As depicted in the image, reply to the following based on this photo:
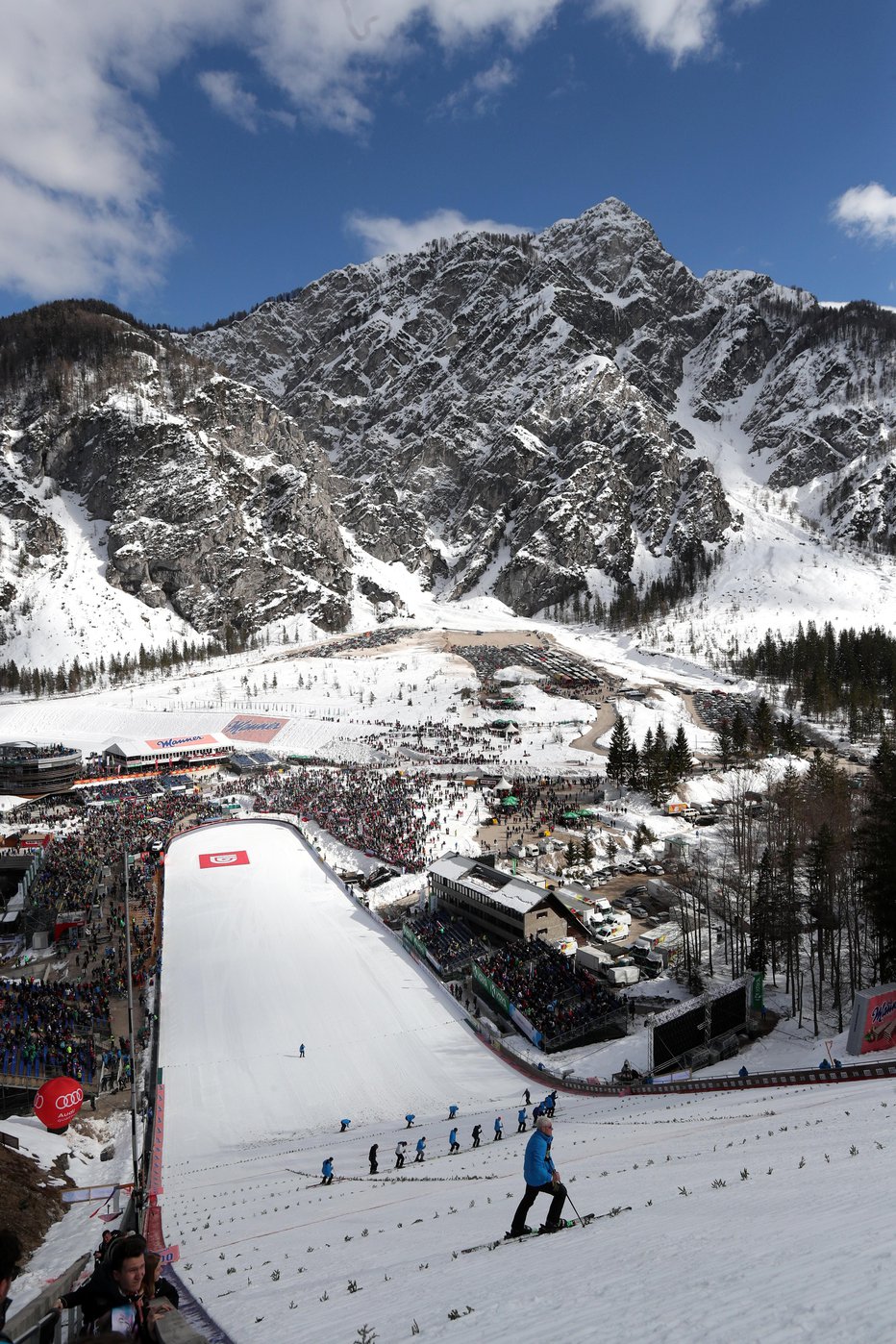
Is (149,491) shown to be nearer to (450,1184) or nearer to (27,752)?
(27,752)

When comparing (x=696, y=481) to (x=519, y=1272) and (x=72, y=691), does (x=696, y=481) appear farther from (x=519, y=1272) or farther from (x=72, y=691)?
(x=519, y=1272)

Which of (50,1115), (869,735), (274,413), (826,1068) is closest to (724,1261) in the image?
(826,1068)

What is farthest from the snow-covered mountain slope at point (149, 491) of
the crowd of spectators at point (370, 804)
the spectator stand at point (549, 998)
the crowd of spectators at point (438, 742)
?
the spectator stand at point (549, 998)

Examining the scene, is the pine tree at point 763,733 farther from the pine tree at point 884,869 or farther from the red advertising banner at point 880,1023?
the red advertising banner at point 880,1023

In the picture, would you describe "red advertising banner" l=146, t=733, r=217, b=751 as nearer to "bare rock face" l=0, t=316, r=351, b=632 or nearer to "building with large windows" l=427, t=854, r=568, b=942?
"building with large windows" l=427, t=854, r=568, b=942

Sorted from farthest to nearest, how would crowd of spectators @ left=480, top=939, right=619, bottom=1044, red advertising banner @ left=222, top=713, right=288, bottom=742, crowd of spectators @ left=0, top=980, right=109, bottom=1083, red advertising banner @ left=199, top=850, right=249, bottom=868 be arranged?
red advertising banner @ left=222, top=713, right=288, bottom=742, red advertising banner @ left=199, top=850, right=249, bottom=868, crowd of spectators @ left=480, top=939, right=619, bottom=1044, crowd of spectators @ left=0, top=980, right=109, bottom=1083

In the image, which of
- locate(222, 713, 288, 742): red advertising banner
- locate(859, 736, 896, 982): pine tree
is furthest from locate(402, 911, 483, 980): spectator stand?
locate(222, 713, 288, 742): red advertising banner

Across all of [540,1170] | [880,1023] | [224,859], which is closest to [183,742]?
[224,859]
